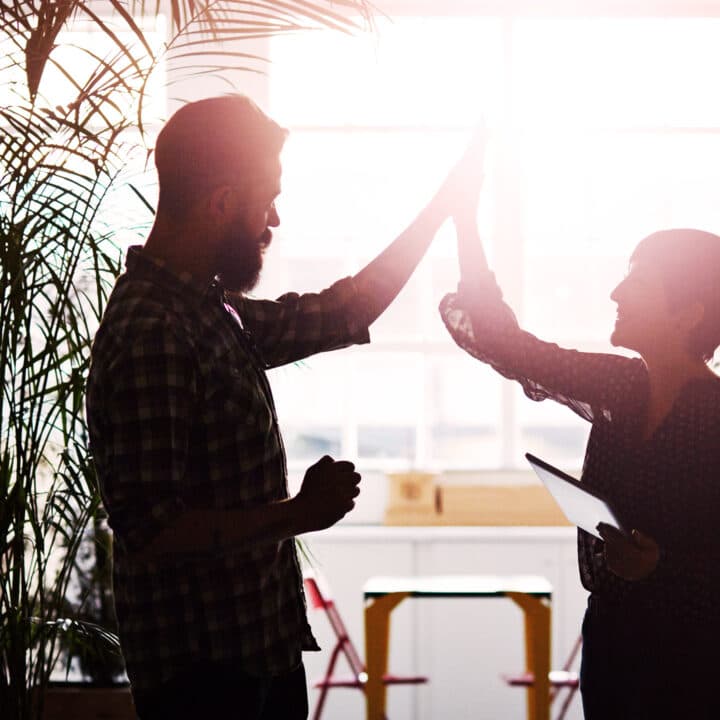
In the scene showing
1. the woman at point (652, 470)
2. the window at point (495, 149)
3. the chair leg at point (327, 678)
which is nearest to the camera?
the woman at point (652, 470)

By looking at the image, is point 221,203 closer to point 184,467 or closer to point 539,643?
point 184,467

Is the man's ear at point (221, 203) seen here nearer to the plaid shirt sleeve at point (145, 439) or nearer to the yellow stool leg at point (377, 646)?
the plaid shirt sleeve at point (145, 439)

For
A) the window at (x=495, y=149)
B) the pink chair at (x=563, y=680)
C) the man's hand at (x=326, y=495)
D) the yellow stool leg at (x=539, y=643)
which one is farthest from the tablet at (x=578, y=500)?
the window at (x=495, y=149)

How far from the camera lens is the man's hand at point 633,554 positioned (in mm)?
1588

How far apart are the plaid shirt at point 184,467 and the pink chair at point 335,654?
7.75ft

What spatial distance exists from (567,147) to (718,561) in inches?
134

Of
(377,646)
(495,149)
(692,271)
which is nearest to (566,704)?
(377,646)

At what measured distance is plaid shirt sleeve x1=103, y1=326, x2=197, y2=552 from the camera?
1266mm

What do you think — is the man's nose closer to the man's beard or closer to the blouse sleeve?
the man's beard

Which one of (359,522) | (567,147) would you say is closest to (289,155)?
(567,147)

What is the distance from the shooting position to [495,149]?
4.71 m

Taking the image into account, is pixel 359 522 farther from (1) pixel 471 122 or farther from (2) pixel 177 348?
(2) pixel 177 348

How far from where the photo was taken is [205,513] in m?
1.29

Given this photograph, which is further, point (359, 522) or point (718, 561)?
point (359, 522)
